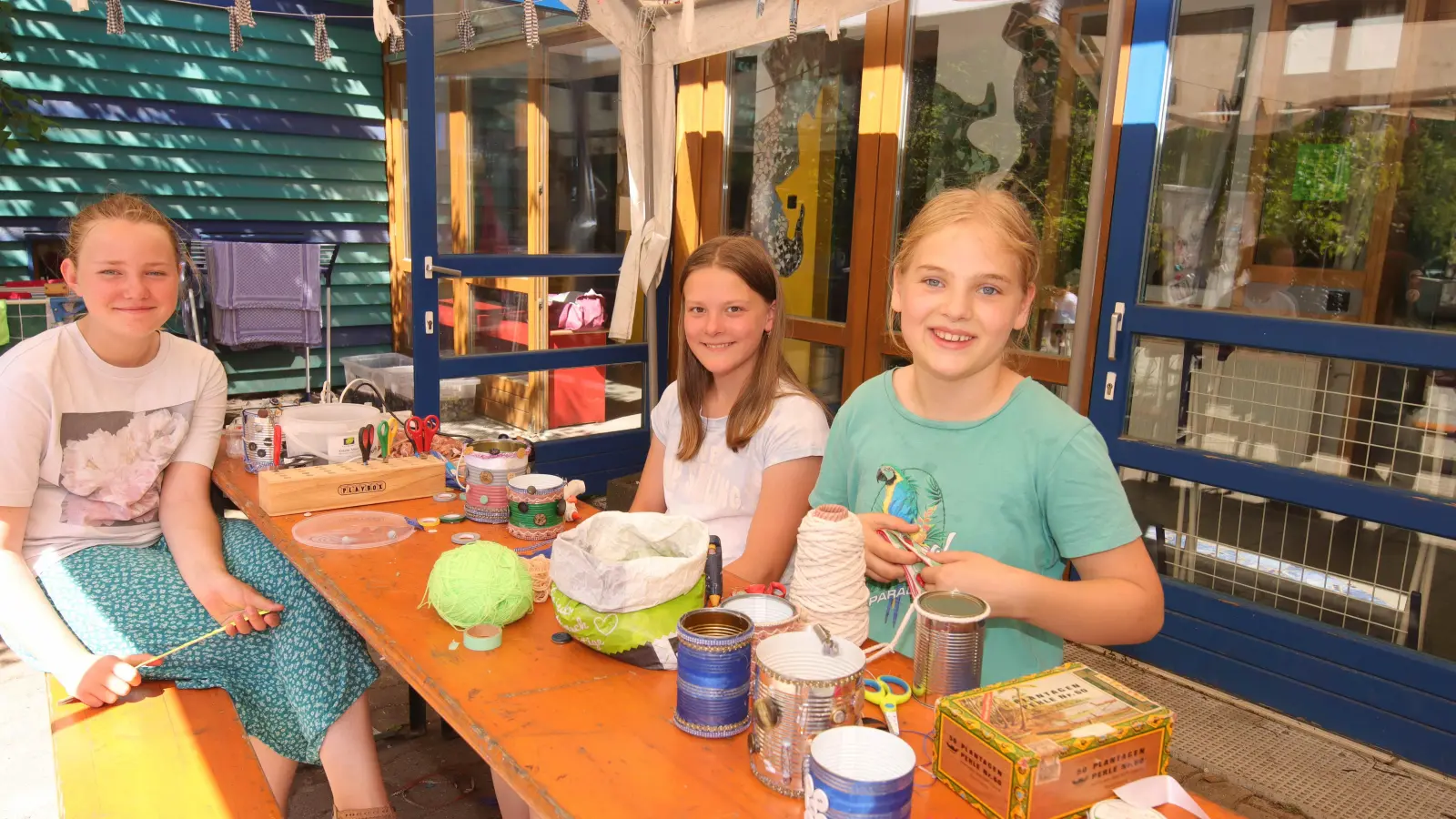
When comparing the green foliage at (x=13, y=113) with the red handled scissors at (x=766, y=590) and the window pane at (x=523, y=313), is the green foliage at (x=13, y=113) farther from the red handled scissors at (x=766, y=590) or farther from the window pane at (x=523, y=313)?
the red handled scissors at (x=766, y=590)

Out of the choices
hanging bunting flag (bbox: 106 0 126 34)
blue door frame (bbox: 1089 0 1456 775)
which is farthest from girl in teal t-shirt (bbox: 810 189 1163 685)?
hanging bunting flag (bbox: 106 0 126 34)

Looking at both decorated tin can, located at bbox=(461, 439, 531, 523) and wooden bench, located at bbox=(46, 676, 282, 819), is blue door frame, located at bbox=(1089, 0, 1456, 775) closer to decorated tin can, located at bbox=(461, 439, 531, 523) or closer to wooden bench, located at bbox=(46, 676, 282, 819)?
decorated tin can, located at bbox=(461, 439, 531, 523)

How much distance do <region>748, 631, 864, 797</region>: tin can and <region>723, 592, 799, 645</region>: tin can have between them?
5.1 inches

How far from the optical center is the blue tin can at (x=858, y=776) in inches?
37.5

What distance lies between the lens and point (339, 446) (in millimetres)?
2393

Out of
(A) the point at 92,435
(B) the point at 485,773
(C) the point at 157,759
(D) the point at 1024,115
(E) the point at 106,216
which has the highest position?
(D) the point at 1024,115

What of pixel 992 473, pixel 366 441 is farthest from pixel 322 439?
pixel 992 473

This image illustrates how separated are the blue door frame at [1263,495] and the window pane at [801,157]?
135 centimetres

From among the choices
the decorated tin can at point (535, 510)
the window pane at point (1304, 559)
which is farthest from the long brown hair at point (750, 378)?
the window pane at point (1304, 559)

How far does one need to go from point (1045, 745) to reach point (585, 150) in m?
4.63

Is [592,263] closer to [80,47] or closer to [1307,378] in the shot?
[1307,378]

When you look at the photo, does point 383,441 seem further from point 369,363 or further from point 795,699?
point 369,363

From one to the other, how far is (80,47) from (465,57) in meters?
3.35

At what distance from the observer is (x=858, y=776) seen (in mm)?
977
